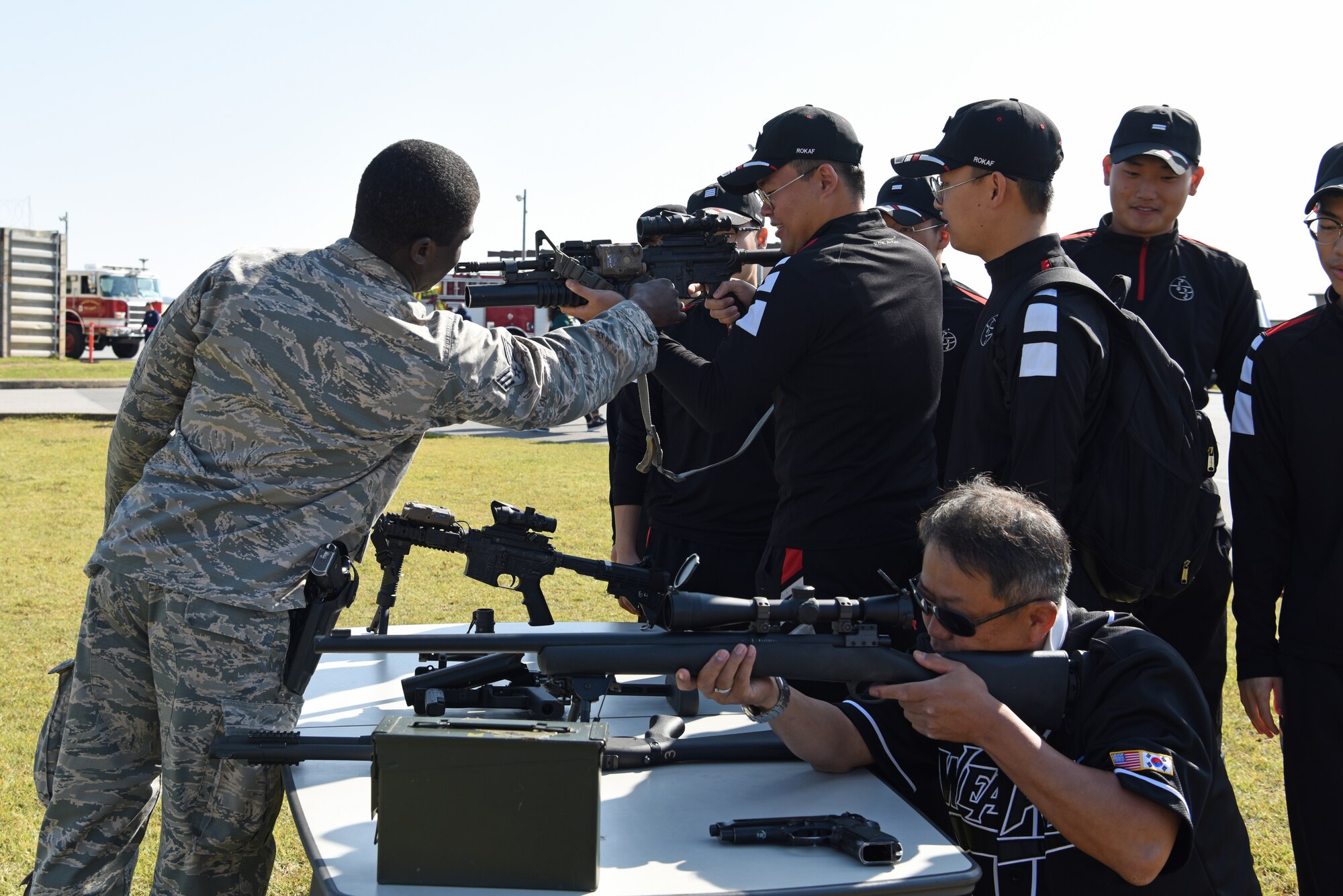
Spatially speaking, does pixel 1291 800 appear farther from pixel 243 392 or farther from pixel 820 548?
pixel 243 392

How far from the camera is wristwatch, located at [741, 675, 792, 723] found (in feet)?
7.99

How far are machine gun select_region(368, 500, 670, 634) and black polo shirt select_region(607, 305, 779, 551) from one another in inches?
31.0

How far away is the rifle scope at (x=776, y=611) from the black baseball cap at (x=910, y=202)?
122 inches

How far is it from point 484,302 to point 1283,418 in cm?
235

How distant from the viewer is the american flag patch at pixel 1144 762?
6.94 feet

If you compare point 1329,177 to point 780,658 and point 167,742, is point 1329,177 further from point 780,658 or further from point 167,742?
point 167,742

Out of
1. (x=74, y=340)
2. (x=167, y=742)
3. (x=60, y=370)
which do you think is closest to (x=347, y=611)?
(x=167, y=742)

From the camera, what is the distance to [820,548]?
317 cm

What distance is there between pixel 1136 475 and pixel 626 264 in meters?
1.57

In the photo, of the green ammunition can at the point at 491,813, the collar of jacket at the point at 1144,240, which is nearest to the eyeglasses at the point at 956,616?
the green ammunition can at the point at 491,813

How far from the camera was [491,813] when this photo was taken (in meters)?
2.01

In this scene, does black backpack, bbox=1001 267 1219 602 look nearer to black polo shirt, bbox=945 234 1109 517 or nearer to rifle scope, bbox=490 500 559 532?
black polo shirt, bbox=945 234 1109 517

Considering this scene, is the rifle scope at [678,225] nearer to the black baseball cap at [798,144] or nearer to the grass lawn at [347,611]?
the black baseball cap at [798,144]

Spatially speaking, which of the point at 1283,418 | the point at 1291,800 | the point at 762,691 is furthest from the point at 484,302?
the point at 1291,800
